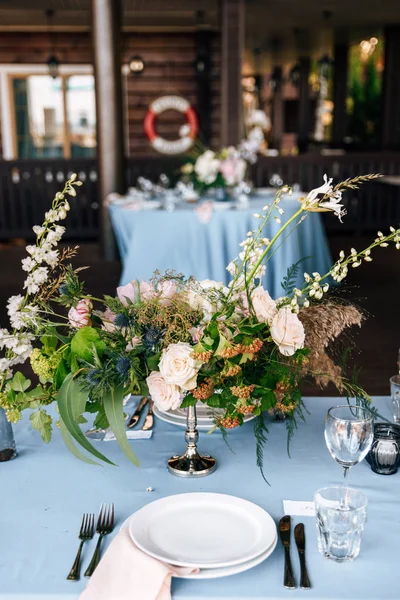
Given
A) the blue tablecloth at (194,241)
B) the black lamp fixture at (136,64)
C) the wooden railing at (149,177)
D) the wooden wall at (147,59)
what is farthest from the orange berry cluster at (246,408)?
the wooden wall at (147,59)

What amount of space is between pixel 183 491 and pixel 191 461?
0.32ft

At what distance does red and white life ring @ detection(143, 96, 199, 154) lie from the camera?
31.5 feet

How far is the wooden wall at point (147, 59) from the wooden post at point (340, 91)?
285 cm

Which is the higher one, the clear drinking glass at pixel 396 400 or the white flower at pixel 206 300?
→ the white flower at pixel 206 300

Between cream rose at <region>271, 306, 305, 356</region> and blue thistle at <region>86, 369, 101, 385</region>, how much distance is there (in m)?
0.32

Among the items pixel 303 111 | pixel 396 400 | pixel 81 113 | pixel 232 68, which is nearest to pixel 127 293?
pixel 396 400

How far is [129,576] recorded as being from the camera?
105 centimetres

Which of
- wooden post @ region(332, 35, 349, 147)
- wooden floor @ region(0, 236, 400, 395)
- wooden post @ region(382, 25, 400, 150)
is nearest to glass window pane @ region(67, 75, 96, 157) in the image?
wooden floor @ region(0, 236, 400, 395)

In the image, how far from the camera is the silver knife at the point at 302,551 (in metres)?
1.04

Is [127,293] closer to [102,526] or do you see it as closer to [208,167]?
[102,526]

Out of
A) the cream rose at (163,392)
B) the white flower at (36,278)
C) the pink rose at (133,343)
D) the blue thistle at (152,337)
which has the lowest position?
the cream rose at (163,392)

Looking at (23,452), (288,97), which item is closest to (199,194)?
(23,452)

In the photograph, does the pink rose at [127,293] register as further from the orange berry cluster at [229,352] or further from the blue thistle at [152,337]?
the orange berry cluster at [229,352]

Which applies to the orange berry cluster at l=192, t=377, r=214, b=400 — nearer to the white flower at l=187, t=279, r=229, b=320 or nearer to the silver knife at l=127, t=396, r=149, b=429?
the white flower at l=187, t=279, r=229, b=320
